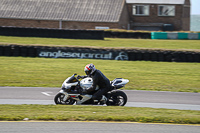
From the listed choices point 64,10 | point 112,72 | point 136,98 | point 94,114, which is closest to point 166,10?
point 64,10

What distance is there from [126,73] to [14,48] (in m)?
8.35

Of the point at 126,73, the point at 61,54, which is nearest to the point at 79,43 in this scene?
the point at 61,54

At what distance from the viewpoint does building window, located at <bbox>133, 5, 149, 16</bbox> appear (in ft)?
160

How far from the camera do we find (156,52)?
23.2 metres

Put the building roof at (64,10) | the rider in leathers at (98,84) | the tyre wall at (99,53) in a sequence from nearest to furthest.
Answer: the rider in leathers at (98,84)
the tyre wall at (99,53)
the building roof at (64,10)

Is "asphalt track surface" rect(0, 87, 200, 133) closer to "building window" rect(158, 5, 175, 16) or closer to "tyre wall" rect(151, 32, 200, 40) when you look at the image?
"tyre wall" rect(151, 32, 200, 40)

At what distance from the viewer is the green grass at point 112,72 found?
15.9 metres

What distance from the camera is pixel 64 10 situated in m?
44.8

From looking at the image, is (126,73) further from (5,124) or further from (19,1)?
(19,1)

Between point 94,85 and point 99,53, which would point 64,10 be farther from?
point 94,85

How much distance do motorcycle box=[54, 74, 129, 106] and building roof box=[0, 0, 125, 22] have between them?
108ft

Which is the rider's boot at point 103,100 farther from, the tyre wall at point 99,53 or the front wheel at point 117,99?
the tyre wall at point 99,53

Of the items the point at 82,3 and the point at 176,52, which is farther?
the point at 82,3

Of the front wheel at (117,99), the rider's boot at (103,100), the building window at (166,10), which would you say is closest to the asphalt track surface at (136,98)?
the front wheel at (117,99)
